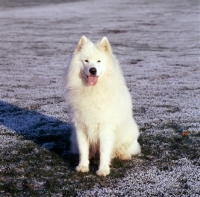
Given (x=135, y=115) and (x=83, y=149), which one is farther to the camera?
(x=135, y=115)

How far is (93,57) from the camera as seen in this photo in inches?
243

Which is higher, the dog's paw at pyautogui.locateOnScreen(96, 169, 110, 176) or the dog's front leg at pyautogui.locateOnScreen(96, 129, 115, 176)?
Result: the dog's front leg at pyautogui.locateOnScreen(96, 129, 115, 176)

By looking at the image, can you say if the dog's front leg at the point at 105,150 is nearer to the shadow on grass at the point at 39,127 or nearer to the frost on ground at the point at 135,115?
the frost on ground at the point at 135,115

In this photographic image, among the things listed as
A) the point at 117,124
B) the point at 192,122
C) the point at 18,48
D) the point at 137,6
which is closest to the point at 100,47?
the point at 117,124

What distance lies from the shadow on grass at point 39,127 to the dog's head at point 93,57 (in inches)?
73.6

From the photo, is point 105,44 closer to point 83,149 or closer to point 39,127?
point 83,149

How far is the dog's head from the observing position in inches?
241

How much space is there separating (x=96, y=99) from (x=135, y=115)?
403 cm

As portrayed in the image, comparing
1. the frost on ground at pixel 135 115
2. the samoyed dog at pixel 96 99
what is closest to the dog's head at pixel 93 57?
the samoyed dog at pixel 96 99

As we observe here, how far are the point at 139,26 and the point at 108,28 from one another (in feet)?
9.50

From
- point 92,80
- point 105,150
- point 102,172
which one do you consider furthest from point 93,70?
point 102,172

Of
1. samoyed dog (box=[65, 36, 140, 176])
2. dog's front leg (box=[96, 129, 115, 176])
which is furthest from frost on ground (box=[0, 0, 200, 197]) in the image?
samoyed dog (box=[65, 36, 140, 176])

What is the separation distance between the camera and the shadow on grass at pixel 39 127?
7.94 metres

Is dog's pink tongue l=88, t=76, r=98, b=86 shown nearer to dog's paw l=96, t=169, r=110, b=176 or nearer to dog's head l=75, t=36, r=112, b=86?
dog's head l=75, t=36, r=112, b=86
